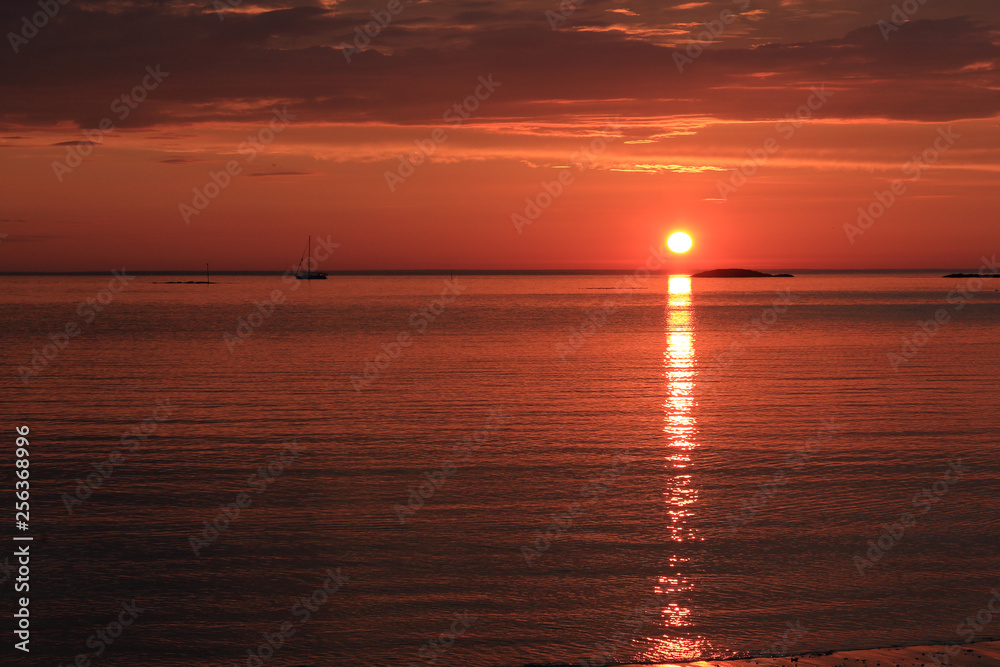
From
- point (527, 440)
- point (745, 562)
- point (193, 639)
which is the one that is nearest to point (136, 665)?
point (193, 639)

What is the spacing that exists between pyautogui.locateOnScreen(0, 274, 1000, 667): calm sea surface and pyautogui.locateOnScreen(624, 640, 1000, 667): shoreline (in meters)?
0.68

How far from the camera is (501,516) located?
17.3 metres

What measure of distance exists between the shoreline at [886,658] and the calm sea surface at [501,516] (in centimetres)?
68

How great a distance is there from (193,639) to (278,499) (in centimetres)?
688

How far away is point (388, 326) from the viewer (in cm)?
8206

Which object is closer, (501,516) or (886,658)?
(886,658)

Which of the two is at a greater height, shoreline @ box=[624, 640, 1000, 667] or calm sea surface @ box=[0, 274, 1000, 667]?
calm sea surface @ box=[0, 274, 1000, 667]

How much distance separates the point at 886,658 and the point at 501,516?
8420mm

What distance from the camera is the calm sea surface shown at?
1193 centimetres

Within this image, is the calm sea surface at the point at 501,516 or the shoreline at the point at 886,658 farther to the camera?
the calm sea surface at the point at 501,516

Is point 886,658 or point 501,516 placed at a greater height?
point 501,516

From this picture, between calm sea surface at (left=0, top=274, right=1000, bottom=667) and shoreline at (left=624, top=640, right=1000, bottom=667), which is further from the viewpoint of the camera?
calm sea surface at (left=0, top=274, right=1000, bottom=667)

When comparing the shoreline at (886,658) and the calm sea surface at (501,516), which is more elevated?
the calm sea surface at (501,516)

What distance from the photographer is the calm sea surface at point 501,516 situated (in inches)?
470
